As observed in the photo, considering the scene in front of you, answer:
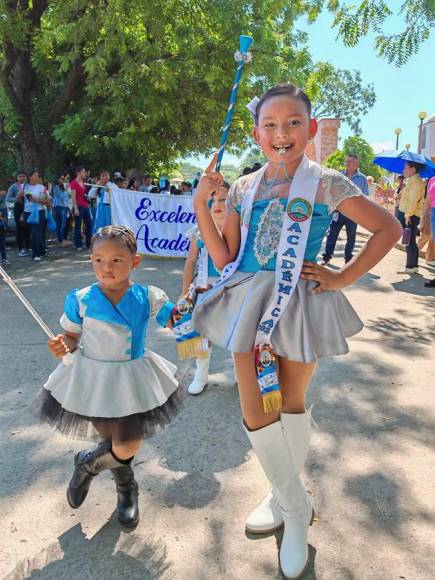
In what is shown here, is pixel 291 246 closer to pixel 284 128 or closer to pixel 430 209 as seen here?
pixel 284 128

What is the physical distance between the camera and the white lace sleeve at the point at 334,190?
77.8 inches

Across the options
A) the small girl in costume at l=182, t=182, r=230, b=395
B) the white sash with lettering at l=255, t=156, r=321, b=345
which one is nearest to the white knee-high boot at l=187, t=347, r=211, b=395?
the small girl in costume at l=182, t=182, r=230, b=395

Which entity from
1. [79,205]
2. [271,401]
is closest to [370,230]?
[271,401]

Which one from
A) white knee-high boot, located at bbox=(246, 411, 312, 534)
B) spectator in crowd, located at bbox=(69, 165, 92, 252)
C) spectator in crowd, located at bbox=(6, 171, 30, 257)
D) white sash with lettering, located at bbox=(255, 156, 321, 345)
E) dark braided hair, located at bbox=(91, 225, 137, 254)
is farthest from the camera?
spectator in crowd, located at bbox=(69, 165, 92, 252)

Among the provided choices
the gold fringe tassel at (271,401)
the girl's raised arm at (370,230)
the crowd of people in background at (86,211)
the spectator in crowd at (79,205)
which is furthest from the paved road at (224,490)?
the spectator in crowd at (79,205)

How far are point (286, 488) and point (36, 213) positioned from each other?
8526 mm

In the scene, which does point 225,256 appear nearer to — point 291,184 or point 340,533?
point 291,184

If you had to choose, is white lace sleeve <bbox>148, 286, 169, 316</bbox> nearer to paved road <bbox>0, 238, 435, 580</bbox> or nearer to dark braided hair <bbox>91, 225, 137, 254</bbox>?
dark braided hair <bbox>91, 225, 137, 254</bbox>

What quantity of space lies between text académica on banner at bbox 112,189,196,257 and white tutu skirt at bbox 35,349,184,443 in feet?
23.9

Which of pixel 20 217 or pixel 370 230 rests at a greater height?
pixel 370 230

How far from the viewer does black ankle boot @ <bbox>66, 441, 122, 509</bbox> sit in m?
2.35

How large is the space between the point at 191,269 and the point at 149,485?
141 cm

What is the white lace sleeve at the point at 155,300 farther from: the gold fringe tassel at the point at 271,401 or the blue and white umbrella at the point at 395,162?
the blue and white umbrella at the point at 395,162

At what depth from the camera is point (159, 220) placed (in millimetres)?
9727
